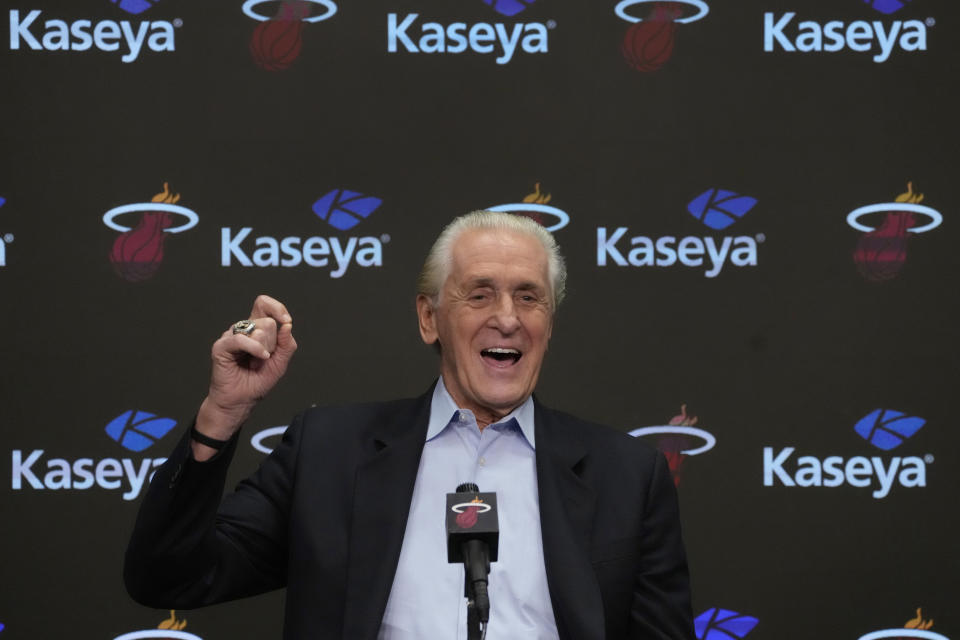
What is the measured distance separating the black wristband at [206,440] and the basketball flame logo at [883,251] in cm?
224

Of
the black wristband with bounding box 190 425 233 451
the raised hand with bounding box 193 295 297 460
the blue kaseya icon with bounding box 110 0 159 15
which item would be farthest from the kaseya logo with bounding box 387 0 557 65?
the black wristband with bounding box 190 425 233 451

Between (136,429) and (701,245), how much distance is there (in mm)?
1854

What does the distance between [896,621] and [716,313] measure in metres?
1.12

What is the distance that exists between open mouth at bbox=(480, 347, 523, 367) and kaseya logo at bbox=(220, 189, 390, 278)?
1128mm

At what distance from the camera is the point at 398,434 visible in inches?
A: 87.8

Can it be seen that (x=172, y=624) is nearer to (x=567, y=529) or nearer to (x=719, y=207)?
(x=567, y=529)

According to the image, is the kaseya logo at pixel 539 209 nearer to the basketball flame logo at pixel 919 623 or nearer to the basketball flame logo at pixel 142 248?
the basketball flame logo at pixel 142 248

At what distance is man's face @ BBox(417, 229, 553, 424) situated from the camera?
2.25m

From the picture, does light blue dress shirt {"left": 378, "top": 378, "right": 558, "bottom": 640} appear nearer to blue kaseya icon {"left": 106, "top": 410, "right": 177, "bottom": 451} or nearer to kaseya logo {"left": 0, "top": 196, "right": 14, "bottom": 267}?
blue kaseya icon {"left": 106, "top": 410, "right": 177, "bottom": 451}

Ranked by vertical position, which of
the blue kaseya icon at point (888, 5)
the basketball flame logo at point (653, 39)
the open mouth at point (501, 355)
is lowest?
the open mouth at point (501, 355)

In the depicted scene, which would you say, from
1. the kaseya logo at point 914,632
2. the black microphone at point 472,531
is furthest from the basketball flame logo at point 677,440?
the black microphone at point 472,531

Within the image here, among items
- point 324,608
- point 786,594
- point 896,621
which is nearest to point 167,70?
point 324,608

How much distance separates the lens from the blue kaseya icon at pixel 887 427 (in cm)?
335

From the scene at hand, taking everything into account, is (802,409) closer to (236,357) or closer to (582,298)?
(582,298)
